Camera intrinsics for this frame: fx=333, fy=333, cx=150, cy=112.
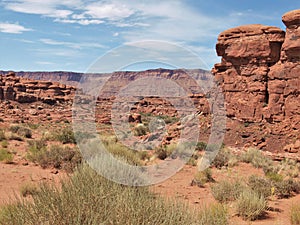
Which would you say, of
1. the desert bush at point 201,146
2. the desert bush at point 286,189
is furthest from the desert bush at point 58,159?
the desert bush at point 201,146

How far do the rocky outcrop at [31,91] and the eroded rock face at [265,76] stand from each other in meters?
37.1

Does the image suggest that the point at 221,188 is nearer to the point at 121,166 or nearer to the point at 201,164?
the point at 121,166

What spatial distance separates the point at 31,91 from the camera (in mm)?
59250

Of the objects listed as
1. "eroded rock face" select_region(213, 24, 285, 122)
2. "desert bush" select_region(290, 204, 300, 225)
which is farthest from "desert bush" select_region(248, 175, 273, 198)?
"eroded rock face" select_region(213, 24, 285, 122)

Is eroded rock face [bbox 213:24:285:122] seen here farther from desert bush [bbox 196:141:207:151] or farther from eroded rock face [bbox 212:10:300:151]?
desert bush [bbox 196:141:207:151]

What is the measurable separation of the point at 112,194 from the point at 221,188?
4719mm

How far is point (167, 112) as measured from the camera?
50938 millimetres

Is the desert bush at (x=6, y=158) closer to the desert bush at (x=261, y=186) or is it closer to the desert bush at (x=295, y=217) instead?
the desert bush at (x=261, y=186)

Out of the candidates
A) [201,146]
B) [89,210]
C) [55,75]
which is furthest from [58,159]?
[55,75]

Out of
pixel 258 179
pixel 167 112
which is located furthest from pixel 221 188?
pixel 167 112

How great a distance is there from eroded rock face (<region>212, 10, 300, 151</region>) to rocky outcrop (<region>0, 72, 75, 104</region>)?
3710 cm

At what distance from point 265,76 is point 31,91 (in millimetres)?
46479

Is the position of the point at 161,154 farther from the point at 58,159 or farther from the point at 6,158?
the point at 6,158

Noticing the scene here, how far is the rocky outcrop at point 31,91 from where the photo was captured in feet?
174
